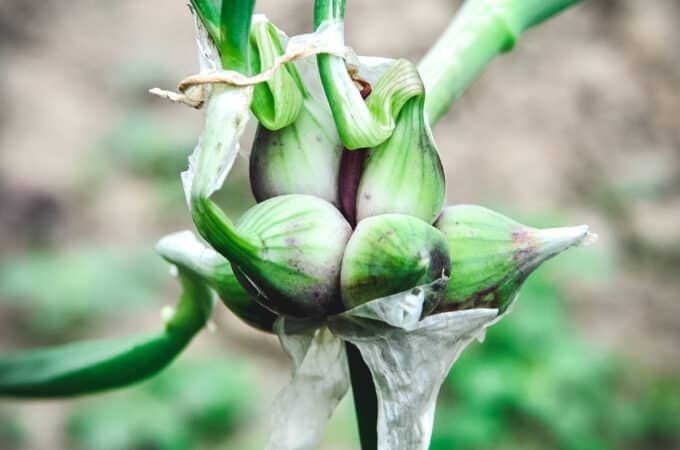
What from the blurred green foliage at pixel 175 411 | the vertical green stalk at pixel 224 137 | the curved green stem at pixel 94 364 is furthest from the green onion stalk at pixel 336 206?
the blurred green foliage at pixel 175 411

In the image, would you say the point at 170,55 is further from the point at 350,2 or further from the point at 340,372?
the point at 340,372

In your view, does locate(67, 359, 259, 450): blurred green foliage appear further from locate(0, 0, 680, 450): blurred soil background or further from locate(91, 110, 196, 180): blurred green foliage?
locate(91, 110, 196, 180): blurred green foliage

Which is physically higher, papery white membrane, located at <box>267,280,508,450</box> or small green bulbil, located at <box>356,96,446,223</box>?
small green bulbil, located at <box>356,96,446,223</box>

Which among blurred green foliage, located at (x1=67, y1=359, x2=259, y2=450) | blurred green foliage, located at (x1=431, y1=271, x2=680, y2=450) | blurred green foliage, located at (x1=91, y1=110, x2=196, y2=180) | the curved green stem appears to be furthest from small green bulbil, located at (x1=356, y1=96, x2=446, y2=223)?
blurred green foliage, located at (x1=91, y1=110, x2=196, y2=180)

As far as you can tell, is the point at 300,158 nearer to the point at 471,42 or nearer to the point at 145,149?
the point at 471,42

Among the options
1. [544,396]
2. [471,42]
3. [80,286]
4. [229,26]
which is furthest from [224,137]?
[80,286]

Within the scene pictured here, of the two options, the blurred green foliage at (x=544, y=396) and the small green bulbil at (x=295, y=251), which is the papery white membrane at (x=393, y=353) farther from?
the blurred green foliage at (x=544, y=396)
